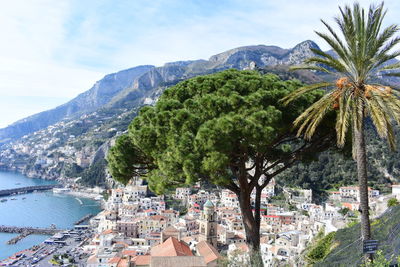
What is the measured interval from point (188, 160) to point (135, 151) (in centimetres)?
245

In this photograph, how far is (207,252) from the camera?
80.3ft

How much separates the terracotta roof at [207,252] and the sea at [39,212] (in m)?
29.5

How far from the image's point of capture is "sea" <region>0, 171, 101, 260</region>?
50.5 m

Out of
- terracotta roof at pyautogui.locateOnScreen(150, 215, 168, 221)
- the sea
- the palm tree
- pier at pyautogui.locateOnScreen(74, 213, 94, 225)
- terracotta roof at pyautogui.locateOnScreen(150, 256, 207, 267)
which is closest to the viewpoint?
the palm tree

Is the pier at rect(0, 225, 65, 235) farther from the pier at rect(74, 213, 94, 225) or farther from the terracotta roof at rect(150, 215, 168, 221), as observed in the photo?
the terracotta roof at rect(150, 215, 168, 221)

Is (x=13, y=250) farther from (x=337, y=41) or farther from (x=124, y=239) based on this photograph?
(x=337, y=41)

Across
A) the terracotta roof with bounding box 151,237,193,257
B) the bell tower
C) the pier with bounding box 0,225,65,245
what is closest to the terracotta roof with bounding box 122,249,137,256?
the bell tower

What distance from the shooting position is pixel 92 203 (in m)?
80.5

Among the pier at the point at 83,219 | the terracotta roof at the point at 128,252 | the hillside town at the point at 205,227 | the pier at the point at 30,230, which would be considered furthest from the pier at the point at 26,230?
the terracotta roof at the point at 128,252

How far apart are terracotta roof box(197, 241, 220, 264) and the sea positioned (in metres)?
29.5

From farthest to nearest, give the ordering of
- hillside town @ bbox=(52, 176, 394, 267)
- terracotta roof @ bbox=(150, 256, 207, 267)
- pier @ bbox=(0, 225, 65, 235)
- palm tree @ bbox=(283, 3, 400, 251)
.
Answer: pier @ bbox=(0, 225, 65, 235) → hillside town @ bbox=(52, 176, 394, 267) → terracotta roof @ bbox=(150, 256, 207, 267) → palm tree @ bbox=(283, 3, 400, 251)

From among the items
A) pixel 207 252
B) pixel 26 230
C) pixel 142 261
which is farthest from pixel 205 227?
pixel 26 230

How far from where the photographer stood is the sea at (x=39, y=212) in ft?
166

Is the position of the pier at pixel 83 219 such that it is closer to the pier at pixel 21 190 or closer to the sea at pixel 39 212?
the sea at pixel 39 212
